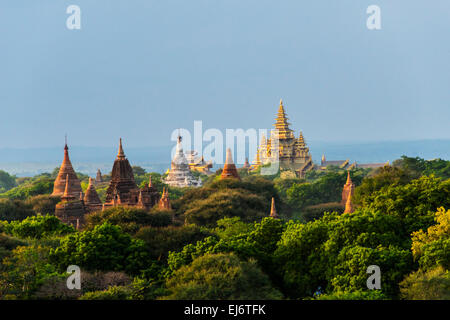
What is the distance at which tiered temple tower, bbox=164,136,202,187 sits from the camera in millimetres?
105625

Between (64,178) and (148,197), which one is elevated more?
(64,178)

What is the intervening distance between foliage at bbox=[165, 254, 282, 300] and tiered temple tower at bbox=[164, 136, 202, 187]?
74.4 m

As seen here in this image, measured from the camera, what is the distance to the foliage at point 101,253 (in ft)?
111

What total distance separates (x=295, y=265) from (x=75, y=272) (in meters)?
10.0

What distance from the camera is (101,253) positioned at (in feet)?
113

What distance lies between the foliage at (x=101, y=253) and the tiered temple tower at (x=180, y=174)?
69219mm

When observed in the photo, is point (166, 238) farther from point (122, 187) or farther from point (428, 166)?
point (428, 166)

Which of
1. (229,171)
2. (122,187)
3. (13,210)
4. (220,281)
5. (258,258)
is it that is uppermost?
(229,171)

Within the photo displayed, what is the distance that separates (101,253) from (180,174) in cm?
7235

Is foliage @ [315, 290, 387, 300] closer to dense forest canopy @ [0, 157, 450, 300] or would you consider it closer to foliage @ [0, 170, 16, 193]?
dense forest canopy @ [0, 157, 450, 300]

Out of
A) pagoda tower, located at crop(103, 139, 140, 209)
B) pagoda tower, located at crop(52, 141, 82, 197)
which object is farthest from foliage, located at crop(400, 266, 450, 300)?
pagoda tower, located at crop(52, 141, 82, 197)

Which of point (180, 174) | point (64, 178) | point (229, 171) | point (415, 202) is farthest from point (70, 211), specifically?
point (180, 174)

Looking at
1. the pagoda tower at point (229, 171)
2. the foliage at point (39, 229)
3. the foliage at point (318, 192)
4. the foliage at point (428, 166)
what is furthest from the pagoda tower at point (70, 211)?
the foliage at point (428, 166)

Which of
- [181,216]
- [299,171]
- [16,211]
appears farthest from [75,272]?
[299,171]
